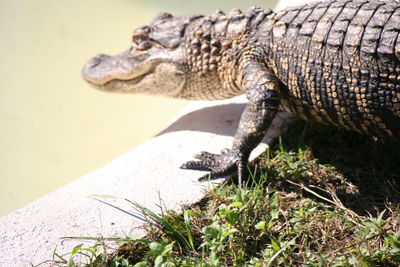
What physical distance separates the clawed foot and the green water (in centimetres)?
190

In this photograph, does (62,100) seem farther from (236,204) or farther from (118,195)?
(236,204)

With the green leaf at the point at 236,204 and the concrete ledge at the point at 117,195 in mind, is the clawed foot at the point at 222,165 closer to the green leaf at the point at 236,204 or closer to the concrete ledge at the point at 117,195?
the concrete ledge at the point at 117,195

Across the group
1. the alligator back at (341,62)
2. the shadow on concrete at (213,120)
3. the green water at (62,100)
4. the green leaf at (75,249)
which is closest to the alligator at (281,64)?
the alligator back at (341,62)

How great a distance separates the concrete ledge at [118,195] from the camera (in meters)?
2.58

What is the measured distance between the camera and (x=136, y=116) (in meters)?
5.37

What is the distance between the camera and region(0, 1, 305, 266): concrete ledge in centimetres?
258

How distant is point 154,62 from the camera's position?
3.81m

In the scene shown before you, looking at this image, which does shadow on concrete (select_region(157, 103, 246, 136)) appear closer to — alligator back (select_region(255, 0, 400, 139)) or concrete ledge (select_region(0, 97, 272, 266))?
concrete ledge (select_region(0, 97, 272, 266))

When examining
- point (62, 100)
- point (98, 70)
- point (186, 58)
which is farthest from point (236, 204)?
point (62, 100)

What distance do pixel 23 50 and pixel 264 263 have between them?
5158 millimetres

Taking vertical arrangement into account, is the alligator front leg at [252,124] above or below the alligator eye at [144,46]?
below

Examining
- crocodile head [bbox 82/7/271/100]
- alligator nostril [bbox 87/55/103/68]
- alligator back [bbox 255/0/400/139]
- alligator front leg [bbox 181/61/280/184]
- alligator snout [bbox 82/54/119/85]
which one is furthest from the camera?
alligator nostril [bbox 87/55/103/68]

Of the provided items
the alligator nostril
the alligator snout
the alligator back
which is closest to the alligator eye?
the alligator snout

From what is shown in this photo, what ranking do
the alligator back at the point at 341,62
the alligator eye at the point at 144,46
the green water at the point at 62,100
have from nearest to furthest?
the alligator back at the point at 341,62
the alligator eye at the point at 144,46
the green water at the point at 62,100
